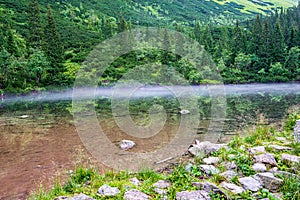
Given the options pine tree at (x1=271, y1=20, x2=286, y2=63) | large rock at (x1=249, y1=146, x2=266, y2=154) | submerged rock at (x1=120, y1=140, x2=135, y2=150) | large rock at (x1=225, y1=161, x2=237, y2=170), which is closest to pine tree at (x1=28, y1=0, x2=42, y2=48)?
pine tree at (x1=271, y1=20, x2=286, y2=63)

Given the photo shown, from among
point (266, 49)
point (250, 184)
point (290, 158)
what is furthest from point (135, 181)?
point (266, 49)

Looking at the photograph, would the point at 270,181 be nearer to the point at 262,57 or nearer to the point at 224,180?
the point at 224,180

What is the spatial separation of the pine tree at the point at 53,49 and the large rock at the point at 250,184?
54.0 m

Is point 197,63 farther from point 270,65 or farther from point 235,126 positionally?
point 235,126

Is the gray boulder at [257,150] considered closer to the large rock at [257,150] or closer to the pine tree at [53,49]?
the large rock at [257,150]

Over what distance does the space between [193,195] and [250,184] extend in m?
1.23

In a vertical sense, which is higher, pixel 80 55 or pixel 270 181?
pixel 80 55

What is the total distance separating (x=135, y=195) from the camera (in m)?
5.26

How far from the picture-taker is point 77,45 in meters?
72.7

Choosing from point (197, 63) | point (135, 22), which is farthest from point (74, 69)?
point (135, 22)

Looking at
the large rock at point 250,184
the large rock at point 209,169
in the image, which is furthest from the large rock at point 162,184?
the large rock at point 250,184

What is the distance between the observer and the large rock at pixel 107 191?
543 centimetres

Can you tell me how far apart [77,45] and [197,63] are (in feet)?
102

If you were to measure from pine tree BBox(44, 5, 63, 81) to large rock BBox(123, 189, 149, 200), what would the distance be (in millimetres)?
53469
